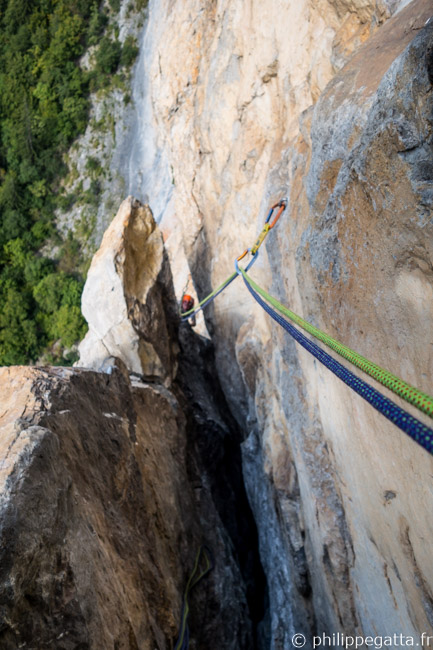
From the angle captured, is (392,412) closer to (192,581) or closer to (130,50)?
(192,581)

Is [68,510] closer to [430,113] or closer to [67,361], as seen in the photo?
[430,113]

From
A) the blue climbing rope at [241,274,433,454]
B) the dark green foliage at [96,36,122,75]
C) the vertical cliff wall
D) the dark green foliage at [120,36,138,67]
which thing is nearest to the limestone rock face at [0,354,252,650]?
the vertical cliff wall

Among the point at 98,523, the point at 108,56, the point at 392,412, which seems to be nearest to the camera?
the point at 392,412

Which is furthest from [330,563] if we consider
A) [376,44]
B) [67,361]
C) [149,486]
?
[67,361]

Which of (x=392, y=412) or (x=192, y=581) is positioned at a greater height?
(x=392, y=412)

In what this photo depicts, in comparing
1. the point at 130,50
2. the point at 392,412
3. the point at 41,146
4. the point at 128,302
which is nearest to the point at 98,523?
the point at 392,412

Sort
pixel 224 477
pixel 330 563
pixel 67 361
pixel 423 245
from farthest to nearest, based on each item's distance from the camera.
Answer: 1. pixel 67 361
2. pixel 224 477
3. pixel 330 563
4. pixel 423 245

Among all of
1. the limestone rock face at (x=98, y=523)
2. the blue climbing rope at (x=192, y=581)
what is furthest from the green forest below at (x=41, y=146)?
the limestone rock face at (x=98, y=523)
